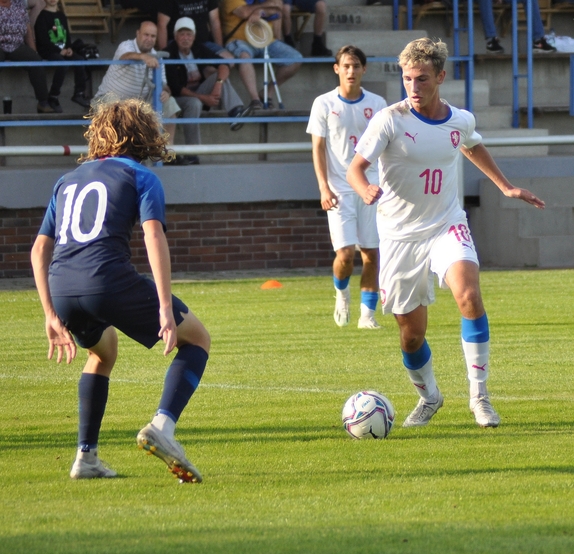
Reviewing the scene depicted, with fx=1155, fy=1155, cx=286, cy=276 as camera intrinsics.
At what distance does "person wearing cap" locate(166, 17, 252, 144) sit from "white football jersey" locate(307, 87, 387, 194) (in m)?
6.41

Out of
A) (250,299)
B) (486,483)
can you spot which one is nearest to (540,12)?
(250,299)

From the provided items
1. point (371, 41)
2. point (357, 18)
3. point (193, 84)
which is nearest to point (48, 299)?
point (193, 84)

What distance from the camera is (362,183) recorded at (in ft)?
21.0

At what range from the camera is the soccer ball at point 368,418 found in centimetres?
612

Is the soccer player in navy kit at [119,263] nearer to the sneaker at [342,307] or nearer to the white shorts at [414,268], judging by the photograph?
the white shorts at [414,268]

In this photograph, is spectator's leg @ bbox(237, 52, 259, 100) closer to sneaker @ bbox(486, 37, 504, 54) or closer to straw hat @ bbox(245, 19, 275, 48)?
straw hat @ bbox(245, 19, 275, 48)

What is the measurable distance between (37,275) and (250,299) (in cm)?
840

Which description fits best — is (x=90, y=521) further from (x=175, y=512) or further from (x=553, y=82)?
(x=553, y=82)

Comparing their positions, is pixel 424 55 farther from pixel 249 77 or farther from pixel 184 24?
pixel 249 77

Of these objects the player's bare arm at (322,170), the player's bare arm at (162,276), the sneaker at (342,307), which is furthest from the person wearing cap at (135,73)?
the player's bare arm at (162,276)

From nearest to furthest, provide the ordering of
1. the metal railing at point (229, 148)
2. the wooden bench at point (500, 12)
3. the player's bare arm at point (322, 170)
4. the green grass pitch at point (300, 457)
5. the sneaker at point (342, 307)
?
the green grass pitch at point (300, 457), the player's bare arm at point (322, 170), the sneaker at point (342, 307), the metal railing at point (229, 148), the wooden bench at point (500, 12)

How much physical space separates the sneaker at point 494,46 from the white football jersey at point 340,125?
1040 centimetres

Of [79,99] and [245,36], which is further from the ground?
[245,36]

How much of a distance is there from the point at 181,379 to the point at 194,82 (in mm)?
13699
